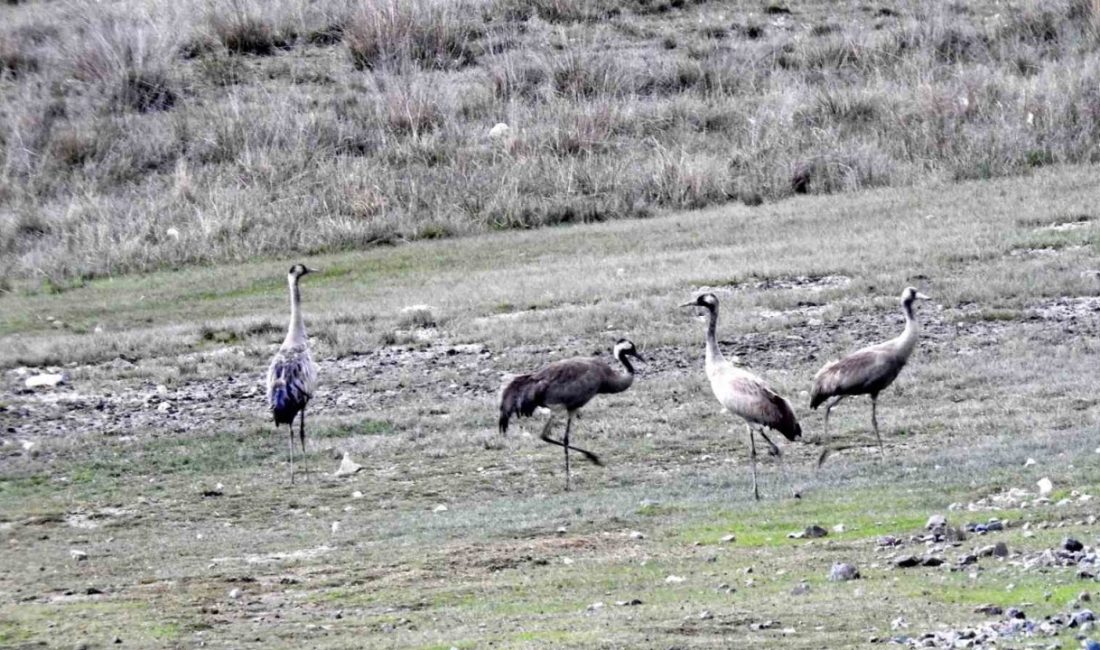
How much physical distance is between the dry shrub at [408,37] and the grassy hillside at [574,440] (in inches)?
368

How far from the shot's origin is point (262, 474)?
18047mm

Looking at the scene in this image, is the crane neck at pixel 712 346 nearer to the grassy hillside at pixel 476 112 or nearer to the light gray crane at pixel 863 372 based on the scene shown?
the light gray crane at pixel 863 372

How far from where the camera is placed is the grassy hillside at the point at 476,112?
99.3ft

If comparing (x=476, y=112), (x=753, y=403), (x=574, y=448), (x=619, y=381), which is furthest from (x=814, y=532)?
(x=476, y=112)

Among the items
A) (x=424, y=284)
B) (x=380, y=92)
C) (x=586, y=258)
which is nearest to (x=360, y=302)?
(x=424, y=284)

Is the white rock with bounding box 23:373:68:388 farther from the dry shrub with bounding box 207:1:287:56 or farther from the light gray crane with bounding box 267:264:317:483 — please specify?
the dry shrub with bounding box 207:1:287:56

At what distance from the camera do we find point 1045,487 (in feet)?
44.5

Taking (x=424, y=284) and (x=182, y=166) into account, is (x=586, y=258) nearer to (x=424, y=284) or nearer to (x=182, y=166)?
(x=424, y=284)

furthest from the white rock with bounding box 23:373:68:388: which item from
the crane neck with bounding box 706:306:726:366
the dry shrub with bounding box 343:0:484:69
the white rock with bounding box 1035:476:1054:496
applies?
the dry shrub with bounding box 343:0:484:69

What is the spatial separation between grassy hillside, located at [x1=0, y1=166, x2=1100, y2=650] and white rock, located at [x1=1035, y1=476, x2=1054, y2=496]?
0.63ft

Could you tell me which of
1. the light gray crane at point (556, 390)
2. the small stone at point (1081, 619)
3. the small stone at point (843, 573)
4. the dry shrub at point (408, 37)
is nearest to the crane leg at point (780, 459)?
the light gray crane at point (556, 390)

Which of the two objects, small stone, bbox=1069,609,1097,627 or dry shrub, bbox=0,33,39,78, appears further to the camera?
dry shrub, bbox=0,33,39,78

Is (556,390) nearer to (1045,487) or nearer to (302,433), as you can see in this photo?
(302,433)

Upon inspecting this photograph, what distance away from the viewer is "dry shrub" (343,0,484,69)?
3756 centimetres
